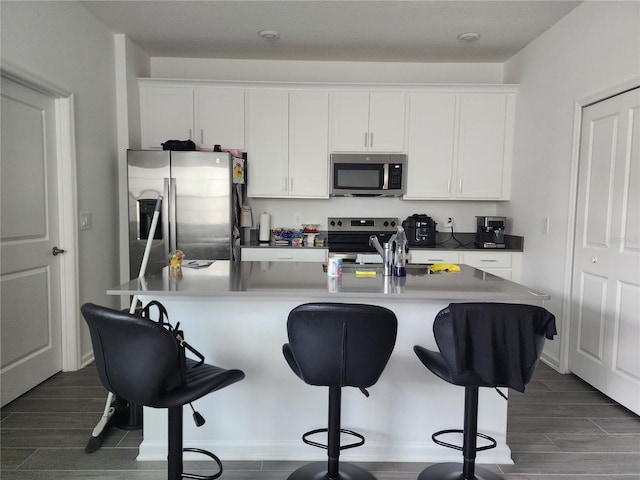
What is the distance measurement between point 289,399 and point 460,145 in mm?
3066

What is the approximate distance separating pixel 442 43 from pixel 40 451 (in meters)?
4.16

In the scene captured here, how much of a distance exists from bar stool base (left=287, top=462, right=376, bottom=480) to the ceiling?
3.01 metres

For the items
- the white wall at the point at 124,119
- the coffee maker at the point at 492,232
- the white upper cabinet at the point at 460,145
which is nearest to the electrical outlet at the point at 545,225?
the coffee maker at the point at 492,232

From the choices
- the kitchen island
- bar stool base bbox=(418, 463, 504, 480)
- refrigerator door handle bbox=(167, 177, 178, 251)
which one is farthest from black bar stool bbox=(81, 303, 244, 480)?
refrigerator door handle bbox=(167, 177, 178, 251)

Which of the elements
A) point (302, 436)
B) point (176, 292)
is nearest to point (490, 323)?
point (302, 436)

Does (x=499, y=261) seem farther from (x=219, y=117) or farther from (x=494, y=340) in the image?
(x=219, y=117)

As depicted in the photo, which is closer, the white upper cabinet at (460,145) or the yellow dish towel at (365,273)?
the yellow dish towel at (365,273)

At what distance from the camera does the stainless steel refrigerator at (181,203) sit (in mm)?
3615

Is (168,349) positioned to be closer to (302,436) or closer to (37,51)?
(302,436)

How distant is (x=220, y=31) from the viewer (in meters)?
3.59

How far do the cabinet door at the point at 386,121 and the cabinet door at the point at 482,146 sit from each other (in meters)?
0.59

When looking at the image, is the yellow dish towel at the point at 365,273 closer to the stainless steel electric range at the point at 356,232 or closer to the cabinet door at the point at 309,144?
the stainless steel electric range at the point at 356,232

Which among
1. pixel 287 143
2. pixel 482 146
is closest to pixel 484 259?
pixel 482 146

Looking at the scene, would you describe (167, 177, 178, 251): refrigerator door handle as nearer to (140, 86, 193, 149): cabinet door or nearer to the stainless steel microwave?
(140, 86, 193, 149): cabinet door
